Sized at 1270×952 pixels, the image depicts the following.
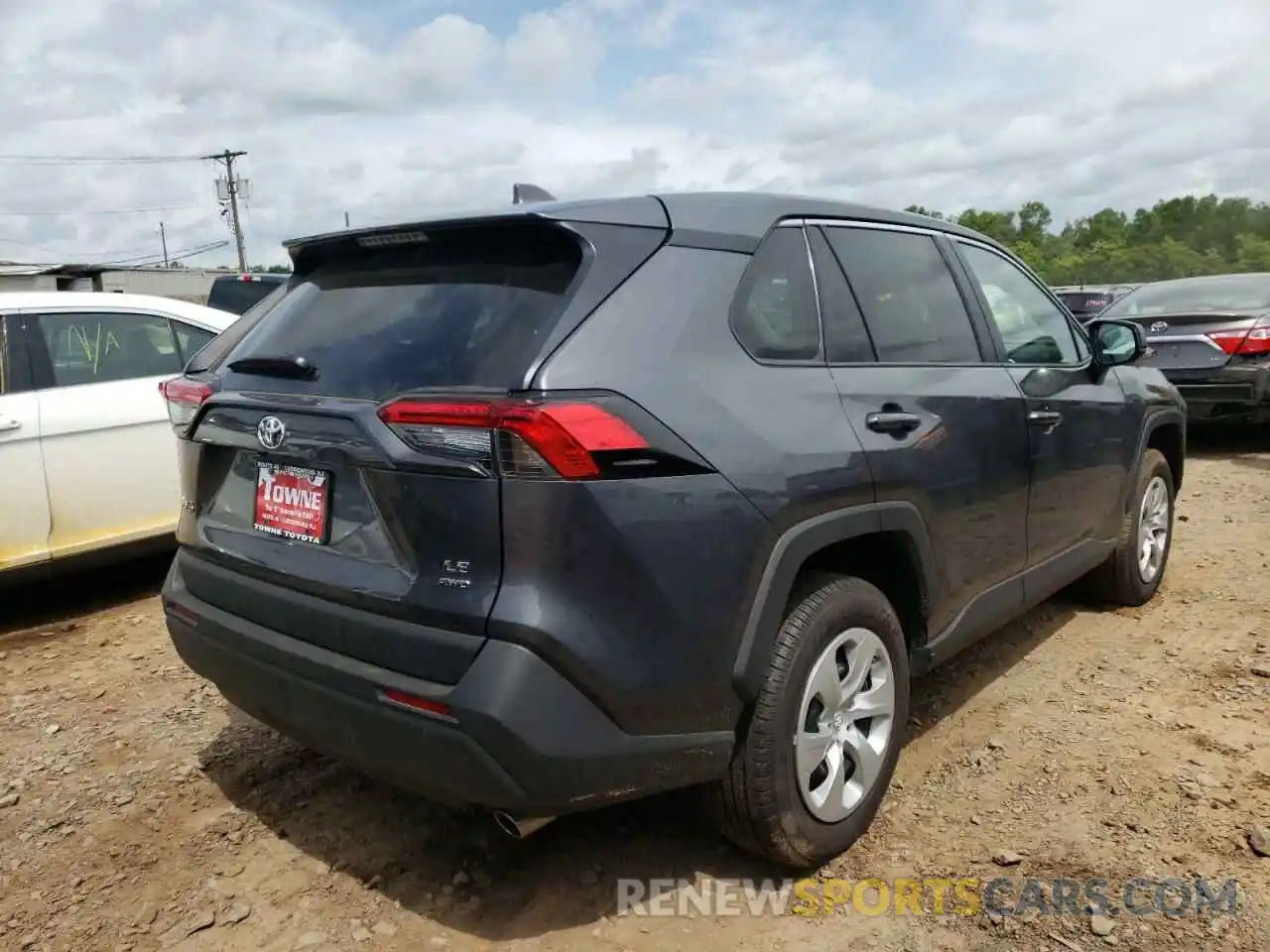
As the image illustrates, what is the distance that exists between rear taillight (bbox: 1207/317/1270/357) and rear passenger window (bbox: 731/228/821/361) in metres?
6.75

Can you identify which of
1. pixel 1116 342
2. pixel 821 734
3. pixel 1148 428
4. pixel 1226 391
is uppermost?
pixel 1116 342

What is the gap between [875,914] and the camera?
97.7 inches

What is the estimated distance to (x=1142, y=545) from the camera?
4621 mm

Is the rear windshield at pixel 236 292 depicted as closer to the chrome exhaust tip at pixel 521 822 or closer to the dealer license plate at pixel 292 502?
the dealer license plate at pixel 292 502

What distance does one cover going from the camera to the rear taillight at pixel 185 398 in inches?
108

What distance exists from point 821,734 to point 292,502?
1.48m

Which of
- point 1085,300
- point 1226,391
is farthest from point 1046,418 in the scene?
point 1085,300

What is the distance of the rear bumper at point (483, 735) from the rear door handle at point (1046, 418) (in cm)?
185

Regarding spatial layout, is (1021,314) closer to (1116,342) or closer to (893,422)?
(1116,342)

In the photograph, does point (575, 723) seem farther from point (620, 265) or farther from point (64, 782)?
point (64, 782)

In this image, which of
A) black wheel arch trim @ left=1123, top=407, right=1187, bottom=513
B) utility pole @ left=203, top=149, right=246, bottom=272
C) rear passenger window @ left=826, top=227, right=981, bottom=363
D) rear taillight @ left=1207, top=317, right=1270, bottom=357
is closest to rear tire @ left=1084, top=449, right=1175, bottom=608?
black wheel arch trim @ left=1123, top=407, right=1187, bottom=513

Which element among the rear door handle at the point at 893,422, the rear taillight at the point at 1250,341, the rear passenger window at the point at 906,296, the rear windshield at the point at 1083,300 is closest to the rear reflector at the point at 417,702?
the rear door handle at the point at 893,422

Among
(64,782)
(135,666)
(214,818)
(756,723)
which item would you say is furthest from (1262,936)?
(135,666)

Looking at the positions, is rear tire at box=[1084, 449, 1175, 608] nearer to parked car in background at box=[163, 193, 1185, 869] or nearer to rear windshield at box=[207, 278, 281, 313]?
parked car in background at box=[163, 193, 1185, 869]
